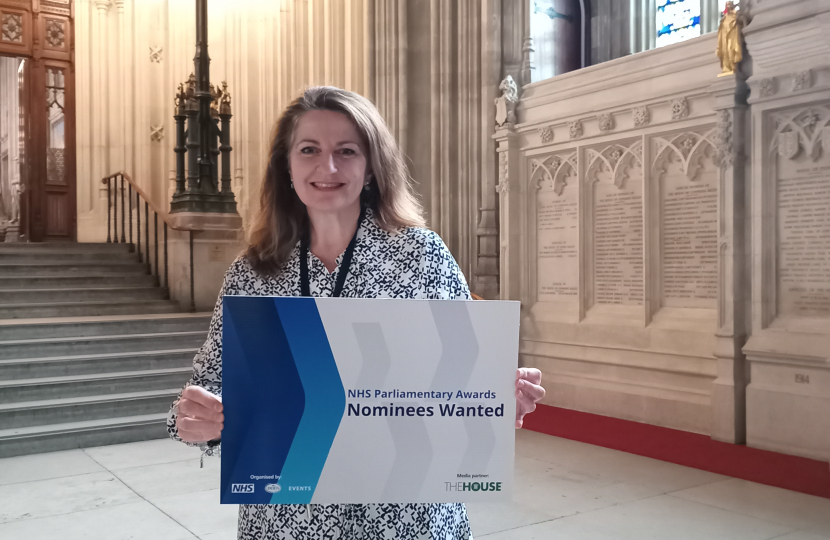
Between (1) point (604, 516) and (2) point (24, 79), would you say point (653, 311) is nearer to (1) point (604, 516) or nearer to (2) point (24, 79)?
(1) point (604, 516)

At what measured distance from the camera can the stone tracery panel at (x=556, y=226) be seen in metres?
6.05

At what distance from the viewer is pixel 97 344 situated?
6.00 metres

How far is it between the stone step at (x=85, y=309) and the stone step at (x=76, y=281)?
0.41 meters

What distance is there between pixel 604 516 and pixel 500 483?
2.42 metres

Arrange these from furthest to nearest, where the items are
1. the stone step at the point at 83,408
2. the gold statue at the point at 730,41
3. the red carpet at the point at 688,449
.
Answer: the stone step at the point at 83,408
the gold statue at the point at 730,41
the red carpet at the point at 688,449

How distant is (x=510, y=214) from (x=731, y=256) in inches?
85.5

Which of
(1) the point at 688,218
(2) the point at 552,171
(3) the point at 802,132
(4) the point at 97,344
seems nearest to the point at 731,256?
(1) the point at 688,218

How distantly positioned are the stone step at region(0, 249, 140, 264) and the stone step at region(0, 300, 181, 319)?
3.64 ft

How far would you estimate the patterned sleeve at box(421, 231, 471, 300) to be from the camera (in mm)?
1317

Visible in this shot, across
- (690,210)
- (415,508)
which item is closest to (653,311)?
→ (690,210)

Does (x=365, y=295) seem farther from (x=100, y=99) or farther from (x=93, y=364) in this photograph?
(x=100, y=99)

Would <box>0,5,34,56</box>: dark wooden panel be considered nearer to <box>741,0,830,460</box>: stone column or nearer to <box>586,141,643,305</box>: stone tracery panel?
<box>586,141,643,305</box>: stone tracery panel

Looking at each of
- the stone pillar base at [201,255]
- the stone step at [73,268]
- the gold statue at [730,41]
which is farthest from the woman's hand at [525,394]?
the stone step at [73,268]

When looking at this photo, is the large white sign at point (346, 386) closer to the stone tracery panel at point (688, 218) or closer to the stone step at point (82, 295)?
the stone tracery panel at point (688, 218)
